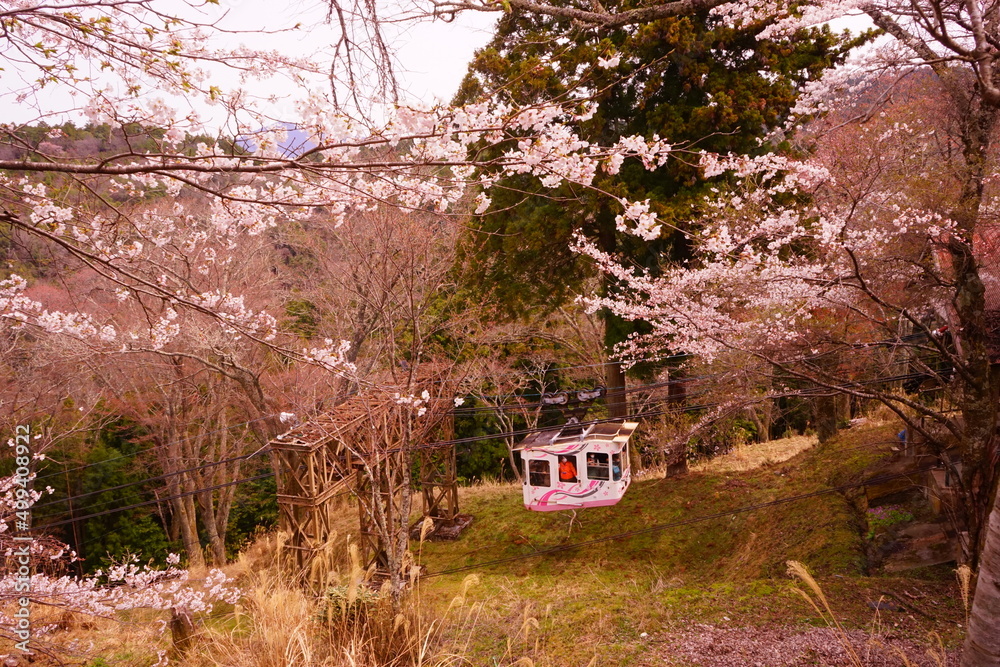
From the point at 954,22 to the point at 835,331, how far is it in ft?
12.8

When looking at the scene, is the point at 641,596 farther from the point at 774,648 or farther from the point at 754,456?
the point at 754,456

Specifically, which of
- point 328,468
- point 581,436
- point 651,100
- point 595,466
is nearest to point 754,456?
point 595,466

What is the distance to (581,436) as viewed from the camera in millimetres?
9398

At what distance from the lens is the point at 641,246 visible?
9.68 meters

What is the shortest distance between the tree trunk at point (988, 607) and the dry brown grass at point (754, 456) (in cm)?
849

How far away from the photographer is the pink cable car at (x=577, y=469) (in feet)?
30.2

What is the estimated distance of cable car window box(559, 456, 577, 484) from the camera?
368 inches

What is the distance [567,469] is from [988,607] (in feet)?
21.6

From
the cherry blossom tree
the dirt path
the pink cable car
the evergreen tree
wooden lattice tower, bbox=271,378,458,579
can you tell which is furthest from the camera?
the pink cable car

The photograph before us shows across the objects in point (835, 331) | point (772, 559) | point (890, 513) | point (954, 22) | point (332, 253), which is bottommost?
point (772, 559)

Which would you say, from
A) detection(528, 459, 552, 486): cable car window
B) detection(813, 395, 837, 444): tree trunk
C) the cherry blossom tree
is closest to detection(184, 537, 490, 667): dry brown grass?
the cherry blossom tree

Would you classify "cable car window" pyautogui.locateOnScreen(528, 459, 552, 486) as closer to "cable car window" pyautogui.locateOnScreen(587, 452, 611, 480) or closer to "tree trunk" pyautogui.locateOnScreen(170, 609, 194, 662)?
"cable car window" pyautogui.locateOnScreen(587, 452, 611, 480)

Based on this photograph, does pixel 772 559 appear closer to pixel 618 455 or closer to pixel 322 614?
pixel 618 455

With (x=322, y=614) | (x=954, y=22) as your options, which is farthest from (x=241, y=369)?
(x=954, y=22)
